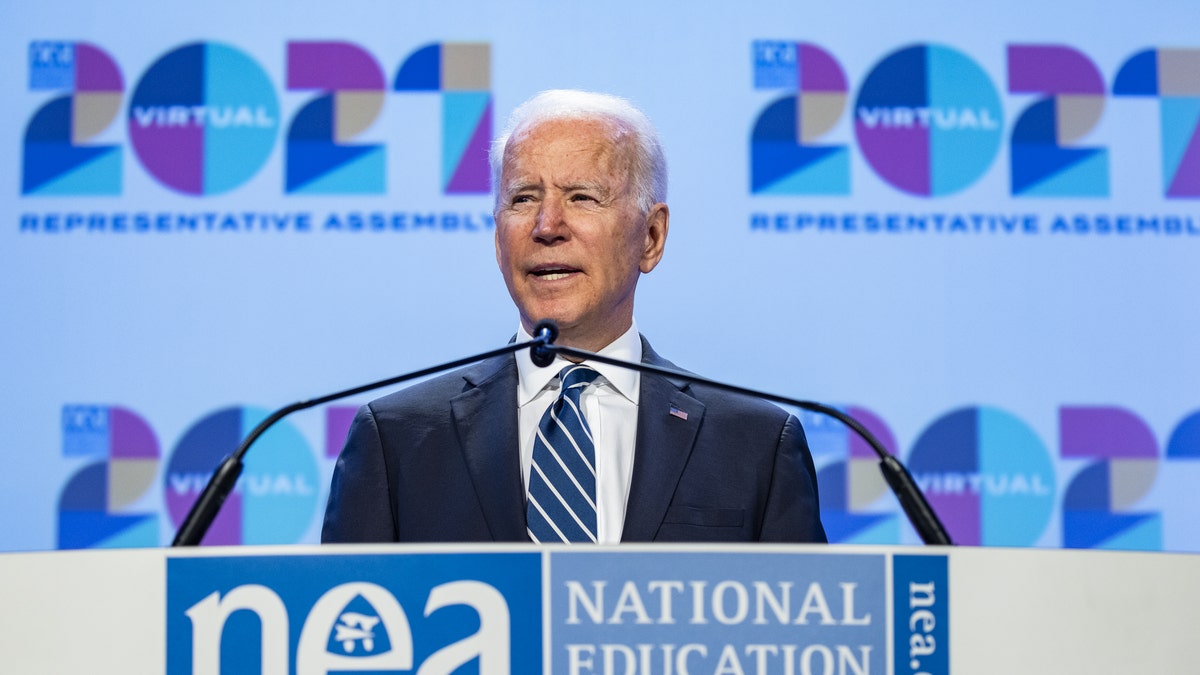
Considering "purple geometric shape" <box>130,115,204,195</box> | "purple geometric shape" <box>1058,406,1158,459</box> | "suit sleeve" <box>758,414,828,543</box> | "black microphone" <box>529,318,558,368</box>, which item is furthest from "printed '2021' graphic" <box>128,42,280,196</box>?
"purple geometric shape" <box>1058,406,1158,459</box>

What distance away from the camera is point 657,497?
1.70 meters

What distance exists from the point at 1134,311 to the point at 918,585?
89.0 inches

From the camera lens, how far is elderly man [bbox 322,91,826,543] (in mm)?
1691

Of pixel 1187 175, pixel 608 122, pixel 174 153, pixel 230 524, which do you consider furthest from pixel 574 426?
pixel 1187 175

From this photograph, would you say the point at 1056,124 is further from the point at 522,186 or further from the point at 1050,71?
the point at 522,186

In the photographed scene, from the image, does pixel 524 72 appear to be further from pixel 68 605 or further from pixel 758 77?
pixel 68 605

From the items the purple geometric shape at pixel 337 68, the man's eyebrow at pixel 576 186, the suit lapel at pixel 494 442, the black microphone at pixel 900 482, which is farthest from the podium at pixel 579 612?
the purple geometric shape at pixel 337 68

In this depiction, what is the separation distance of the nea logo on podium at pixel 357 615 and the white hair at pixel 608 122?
36.8 inches

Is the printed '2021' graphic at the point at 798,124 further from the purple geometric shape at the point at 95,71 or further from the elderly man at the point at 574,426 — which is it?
the purple geometric shape at the point at 95,71

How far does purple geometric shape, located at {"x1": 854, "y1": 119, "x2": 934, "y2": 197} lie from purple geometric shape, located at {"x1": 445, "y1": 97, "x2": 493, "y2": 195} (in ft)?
2.95

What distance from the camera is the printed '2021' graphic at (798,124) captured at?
119 inches

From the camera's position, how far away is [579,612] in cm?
105

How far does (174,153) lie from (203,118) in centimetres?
11

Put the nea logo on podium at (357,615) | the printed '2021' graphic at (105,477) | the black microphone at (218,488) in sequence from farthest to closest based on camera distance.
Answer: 1. the printed '2021' graphic at (105,477)
2. the black microphone at (218,488)
3. the nea logo on podium at (357,615)
